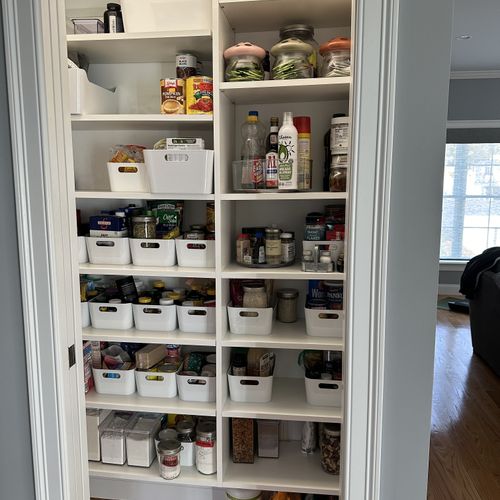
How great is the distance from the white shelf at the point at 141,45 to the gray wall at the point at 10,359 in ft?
2.55

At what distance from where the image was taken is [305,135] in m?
1.76

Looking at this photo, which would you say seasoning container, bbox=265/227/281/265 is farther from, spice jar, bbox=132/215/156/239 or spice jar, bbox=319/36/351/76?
spice jar, bbox=319/36/351/76

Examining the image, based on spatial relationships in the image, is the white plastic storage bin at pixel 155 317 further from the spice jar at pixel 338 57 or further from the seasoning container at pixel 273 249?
the spice jar at pixel 338 57

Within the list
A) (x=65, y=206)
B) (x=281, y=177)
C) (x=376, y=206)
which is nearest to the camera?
(x=376, y=206)

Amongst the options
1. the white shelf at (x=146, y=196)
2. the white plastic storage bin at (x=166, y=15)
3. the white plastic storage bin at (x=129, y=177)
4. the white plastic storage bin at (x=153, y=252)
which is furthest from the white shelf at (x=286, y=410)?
the white plastic storage bin at (x=166, y=15)

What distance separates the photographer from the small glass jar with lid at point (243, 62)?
1707mm

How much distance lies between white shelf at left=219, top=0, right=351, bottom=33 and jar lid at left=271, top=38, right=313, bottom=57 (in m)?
0.11

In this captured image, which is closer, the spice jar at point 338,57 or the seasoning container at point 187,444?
the spice jar at point 338,57

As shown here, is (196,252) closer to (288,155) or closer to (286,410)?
(288,155)

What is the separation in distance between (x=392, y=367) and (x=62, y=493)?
2.80ft

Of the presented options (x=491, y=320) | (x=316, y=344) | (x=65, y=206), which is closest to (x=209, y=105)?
(x=65, y=206)

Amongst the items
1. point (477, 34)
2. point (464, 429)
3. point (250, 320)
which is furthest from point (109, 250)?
point (477, 34)

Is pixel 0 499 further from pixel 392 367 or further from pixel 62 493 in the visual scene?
pixel 392 367

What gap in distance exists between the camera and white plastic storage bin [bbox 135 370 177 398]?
197 centimetres
